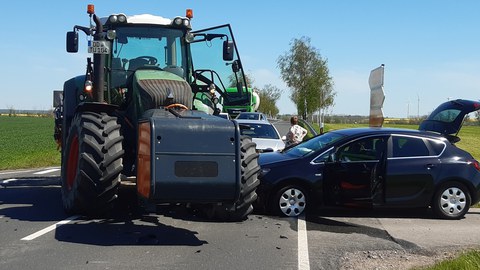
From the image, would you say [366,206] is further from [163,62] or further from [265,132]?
[265,132]

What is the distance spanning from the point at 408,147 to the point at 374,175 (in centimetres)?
82

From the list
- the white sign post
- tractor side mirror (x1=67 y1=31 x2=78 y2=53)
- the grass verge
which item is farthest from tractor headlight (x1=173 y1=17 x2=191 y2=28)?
the white sign post

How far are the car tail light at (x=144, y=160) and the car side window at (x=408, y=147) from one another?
4.51 m

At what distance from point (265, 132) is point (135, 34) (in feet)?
22.8

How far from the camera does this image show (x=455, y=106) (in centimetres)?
1063

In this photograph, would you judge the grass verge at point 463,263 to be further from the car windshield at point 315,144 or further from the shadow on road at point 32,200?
the shadow on road at point 32,200

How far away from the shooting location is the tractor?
6609mm

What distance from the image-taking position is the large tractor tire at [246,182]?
7.37 metres

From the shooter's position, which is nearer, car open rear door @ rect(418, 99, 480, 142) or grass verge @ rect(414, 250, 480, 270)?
grass verge @ rect(414, 250, 480, 270)

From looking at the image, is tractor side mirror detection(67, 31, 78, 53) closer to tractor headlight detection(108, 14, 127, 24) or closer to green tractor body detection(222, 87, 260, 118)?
tractor headlight detection(108, 14, 127, 24)

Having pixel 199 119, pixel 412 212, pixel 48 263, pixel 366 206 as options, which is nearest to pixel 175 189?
pixel 199 119

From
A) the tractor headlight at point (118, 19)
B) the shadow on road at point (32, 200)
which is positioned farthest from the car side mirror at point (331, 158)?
the shadow on road at point (32, 200)

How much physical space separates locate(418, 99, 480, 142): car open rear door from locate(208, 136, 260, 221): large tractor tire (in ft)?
14.8

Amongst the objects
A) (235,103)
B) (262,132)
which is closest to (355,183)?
(235,103)
